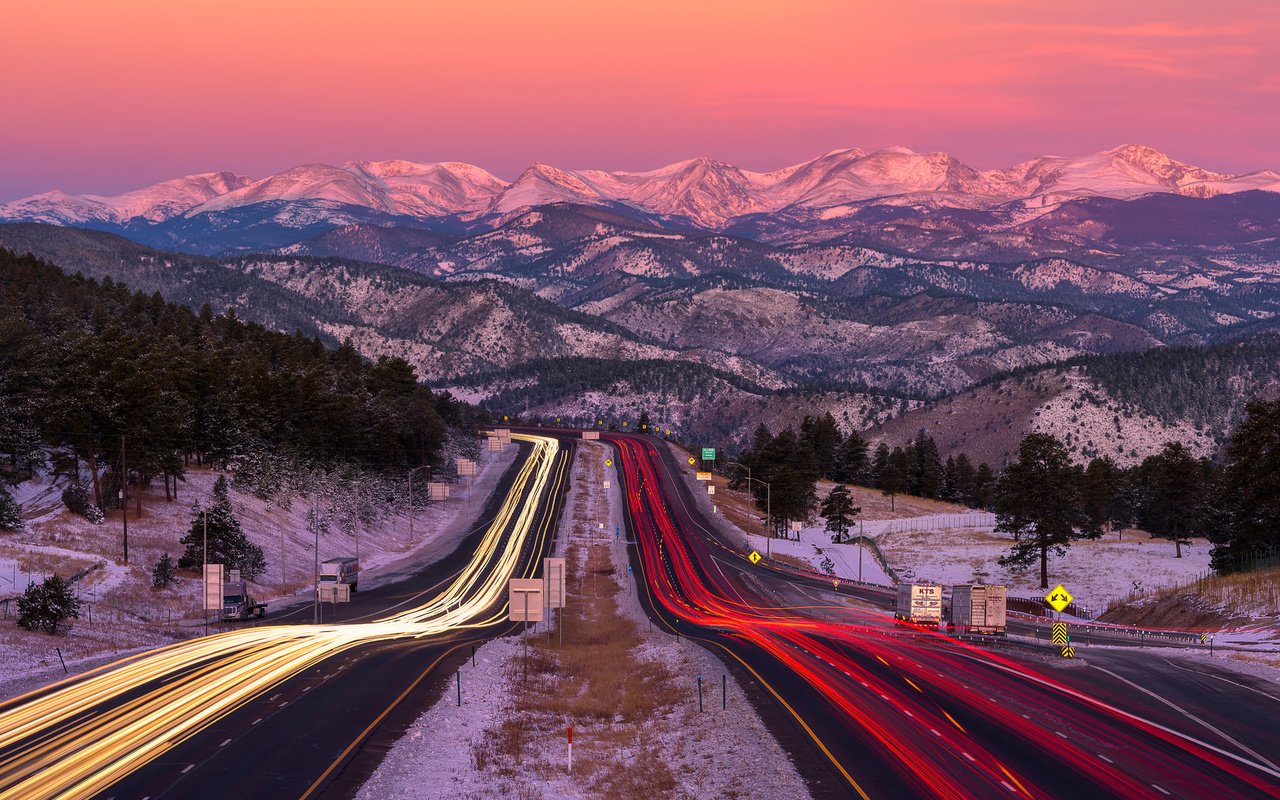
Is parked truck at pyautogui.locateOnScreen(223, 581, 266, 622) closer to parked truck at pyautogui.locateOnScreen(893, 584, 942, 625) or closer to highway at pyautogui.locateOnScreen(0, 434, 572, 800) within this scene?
highway at pyautogui.locateOnScreen(0, 434, 572, 800)

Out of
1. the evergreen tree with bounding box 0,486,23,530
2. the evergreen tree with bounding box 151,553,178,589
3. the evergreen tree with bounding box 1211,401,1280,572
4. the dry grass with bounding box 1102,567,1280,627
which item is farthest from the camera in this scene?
the evergreen tree with bounding box 1211,401,1280,572

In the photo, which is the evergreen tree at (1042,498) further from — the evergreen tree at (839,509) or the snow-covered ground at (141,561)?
the snow-covered ground at (141,561)

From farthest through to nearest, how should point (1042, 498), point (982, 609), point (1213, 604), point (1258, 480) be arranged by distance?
point (1042, 498) < point (1258, 480) < point (1213, 604) < point (982, 609)

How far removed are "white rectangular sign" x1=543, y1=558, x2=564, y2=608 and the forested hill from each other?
42.0 m

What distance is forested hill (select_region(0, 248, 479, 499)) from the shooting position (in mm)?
86375

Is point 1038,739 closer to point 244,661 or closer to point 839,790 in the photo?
point 839,790

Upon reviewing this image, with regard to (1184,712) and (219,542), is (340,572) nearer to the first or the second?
(219,542)

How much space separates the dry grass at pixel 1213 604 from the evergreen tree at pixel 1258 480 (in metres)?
6.98

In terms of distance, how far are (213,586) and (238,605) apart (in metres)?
9.75

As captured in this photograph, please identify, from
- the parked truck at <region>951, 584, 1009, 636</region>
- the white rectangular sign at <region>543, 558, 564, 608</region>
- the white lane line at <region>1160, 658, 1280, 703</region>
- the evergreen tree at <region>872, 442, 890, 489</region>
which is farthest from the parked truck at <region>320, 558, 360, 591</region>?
the evergreen tree at <region>872, 442, 890, 489</region>

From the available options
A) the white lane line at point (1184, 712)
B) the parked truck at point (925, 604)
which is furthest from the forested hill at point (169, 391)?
the white lane line at point (1184, 712)

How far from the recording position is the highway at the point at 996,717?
33.2 meters

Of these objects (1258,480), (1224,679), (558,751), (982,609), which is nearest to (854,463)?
(1258,480)

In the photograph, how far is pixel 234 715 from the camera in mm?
41188
